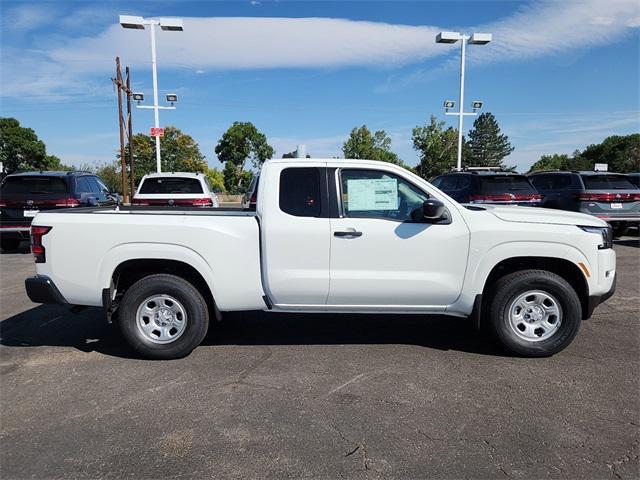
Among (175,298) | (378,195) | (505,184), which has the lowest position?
(175,298)

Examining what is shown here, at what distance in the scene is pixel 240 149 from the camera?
61.0m

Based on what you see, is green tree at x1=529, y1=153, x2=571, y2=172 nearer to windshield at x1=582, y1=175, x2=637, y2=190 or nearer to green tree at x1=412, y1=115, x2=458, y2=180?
green tree at x1=412, y1=115, x2=458, y2=180

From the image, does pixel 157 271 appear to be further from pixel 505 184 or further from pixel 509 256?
pixel 505 184

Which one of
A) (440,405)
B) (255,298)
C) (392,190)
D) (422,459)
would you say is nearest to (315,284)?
(255,298)

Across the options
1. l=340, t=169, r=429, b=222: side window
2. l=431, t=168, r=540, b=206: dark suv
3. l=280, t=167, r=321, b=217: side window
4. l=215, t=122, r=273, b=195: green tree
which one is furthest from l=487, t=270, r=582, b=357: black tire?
l=215, t=122, r=273, b=195: green tree

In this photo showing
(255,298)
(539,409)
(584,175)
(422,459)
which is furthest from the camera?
(584,175)

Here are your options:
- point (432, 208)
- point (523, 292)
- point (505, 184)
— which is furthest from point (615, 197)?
point (432, 208)

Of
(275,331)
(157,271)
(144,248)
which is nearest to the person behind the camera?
(144,248)

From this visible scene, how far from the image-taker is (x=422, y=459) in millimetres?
2980

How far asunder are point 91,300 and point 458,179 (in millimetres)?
9658

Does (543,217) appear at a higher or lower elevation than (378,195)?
lower

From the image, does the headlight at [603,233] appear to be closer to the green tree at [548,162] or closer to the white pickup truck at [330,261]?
the white pickup truck at [330,261]

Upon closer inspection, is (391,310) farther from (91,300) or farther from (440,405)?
(91,300)

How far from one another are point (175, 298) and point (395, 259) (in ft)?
6.86
